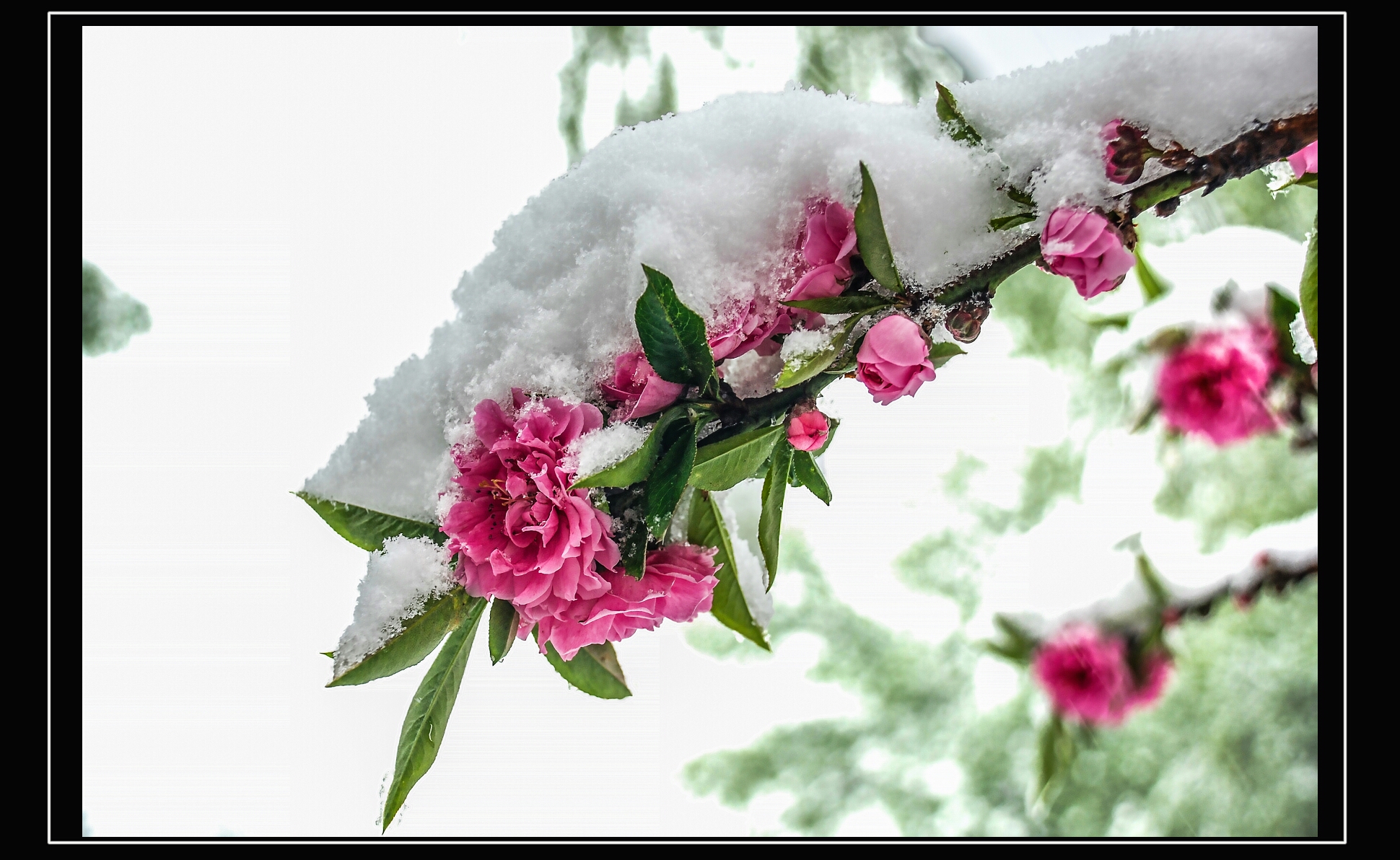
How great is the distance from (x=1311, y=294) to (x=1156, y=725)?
7.09 ft

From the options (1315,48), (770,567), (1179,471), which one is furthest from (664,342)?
(1179,471)

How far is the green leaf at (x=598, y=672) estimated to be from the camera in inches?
17.7

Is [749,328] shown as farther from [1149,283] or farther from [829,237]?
[1149,283]

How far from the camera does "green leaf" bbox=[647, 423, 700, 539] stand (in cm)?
34

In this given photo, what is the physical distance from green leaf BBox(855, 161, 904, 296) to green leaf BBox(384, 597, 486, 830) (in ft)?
0.81

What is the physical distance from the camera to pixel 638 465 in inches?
13.4

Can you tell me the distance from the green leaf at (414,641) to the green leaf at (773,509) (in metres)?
0.15

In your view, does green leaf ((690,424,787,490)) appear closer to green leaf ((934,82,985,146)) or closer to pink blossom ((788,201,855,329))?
pink blossom ((788,201,855,329))

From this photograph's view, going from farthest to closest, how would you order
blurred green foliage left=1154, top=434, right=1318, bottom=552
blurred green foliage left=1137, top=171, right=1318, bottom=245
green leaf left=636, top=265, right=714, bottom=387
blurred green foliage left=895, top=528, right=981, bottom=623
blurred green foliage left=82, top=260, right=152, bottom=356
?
1. blurred green foliage left=895, top=528, right=981, bottom=623
2. blurred green foliage left=1154, top=434, right=1318, bottom=552
3. blurred green foliage left=1137, top=171, right=1318, bottom=245
4. blurred green foliage left=82, top=260, right=152, bottom=356
5. green leaf left=636, top=265, right=714, bottom=387

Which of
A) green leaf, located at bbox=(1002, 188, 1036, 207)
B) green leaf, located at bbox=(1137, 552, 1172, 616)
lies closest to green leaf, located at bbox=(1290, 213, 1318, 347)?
green leaf, located at bbox=(1002, 188, 1036, 207)

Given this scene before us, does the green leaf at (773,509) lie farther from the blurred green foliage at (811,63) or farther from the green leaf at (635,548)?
the blurred green foliage at (811,63)

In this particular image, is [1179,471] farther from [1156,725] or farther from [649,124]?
[649,124]

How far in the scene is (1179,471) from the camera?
201 cm

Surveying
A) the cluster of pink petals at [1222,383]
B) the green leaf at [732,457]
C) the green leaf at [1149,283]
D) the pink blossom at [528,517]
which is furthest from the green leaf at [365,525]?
the cluster of pink petals at [1222,383]
